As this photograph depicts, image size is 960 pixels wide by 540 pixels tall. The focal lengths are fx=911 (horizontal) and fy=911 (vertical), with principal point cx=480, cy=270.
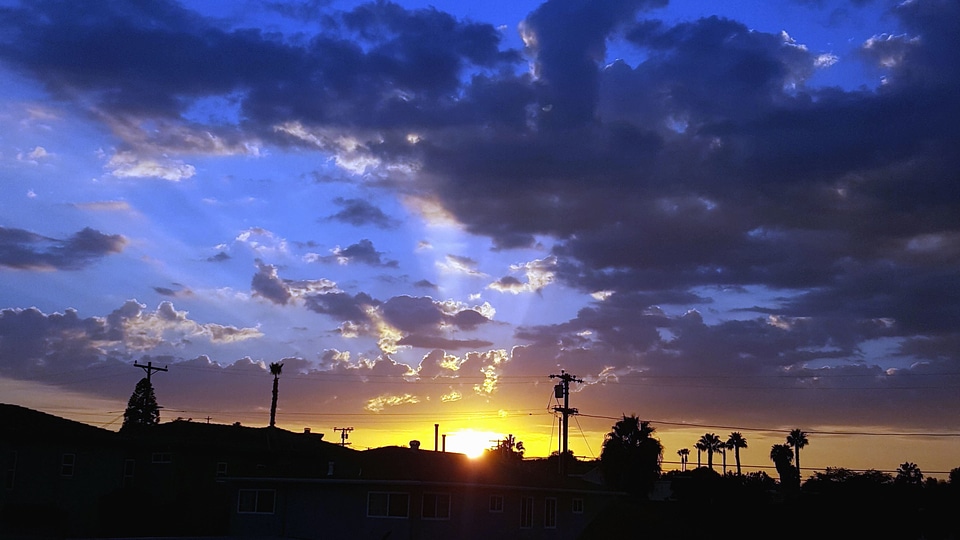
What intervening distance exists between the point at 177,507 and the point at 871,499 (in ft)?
147

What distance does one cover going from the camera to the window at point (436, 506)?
155 ft

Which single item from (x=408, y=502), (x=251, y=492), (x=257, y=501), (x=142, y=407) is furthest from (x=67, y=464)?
(x=142, y=407)

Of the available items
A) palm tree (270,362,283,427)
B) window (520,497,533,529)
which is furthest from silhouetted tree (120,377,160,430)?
window (520,497,533,529)

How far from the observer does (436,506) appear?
156ft

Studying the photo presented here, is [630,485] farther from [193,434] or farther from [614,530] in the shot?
[193,434]

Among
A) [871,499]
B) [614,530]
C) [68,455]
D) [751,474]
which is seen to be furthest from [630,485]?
[68,455]

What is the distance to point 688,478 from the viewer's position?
61219 millimetres

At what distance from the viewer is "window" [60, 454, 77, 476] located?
54344 millimetres

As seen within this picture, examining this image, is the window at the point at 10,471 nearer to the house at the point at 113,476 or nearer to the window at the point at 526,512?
the house at the point at 113,476

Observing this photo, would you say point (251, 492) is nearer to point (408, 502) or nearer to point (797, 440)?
point (408, 502)

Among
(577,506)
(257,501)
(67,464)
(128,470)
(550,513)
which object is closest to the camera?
(257,501)

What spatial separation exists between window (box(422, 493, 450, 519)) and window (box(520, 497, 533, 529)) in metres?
6.03

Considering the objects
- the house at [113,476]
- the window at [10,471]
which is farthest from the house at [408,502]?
the window at [10,471]

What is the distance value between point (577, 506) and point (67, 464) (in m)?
31.0
